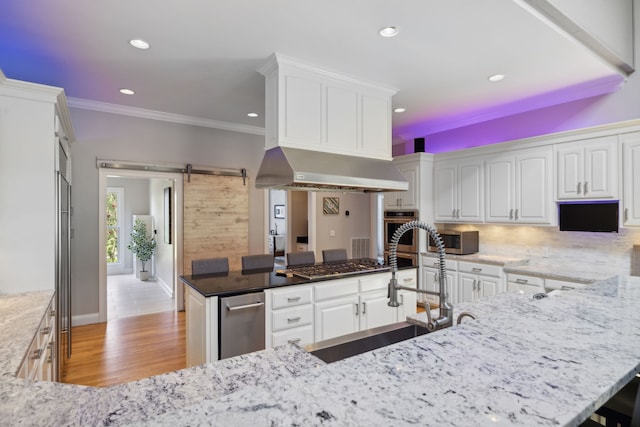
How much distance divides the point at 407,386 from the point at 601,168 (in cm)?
389

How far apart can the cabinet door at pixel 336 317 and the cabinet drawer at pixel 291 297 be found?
16cm

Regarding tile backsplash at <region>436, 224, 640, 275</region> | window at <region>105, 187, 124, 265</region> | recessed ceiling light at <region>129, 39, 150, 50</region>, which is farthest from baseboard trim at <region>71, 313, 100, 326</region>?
tile backsplash at <region>436, 224, 640, 275</region>

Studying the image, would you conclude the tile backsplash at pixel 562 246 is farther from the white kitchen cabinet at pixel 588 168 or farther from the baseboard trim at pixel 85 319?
the baseboard trim at pixel 85 319

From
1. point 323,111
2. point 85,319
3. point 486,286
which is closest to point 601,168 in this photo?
point 486,286

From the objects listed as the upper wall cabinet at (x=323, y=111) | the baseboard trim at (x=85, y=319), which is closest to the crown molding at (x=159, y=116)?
the upper wall cabinet at (x=323, y=111)

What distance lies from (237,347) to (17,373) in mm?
1444

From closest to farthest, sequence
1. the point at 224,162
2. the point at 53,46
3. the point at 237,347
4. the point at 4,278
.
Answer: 1. the point at 4,278
2. the point at 237,347
3. the point at 53,46
4. the point at 224,162

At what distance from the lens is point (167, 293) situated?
6.02 m

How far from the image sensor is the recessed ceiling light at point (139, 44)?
2.65 metres

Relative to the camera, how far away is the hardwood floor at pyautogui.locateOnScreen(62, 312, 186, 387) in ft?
9.70

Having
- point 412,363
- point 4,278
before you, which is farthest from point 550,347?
point 4,278

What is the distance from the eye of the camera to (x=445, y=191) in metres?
4.98

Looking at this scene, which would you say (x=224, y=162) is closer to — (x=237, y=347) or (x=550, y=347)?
(x=237, y=347)

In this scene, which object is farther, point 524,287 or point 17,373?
point 524,287
